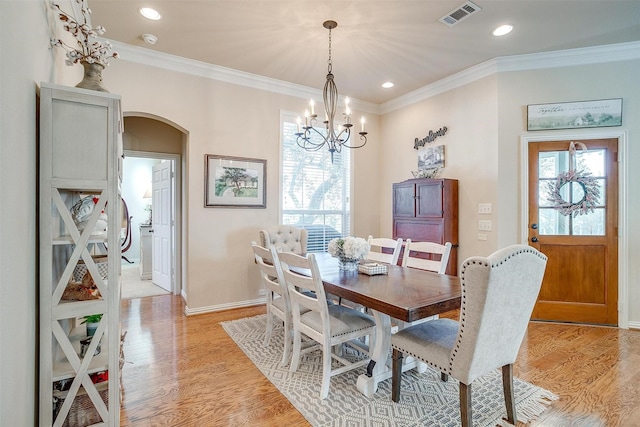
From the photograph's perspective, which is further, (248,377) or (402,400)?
(248,377)

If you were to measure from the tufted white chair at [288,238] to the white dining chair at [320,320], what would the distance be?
149 centimetres

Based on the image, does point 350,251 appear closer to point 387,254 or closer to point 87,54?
point 387,254

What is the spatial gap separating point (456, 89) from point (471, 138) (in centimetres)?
72

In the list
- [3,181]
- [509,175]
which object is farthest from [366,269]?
[509,175]

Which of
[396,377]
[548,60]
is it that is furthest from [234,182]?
[548,60]

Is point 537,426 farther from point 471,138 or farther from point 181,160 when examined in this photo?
point 181,160

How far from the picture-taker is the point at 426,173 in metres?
4.39

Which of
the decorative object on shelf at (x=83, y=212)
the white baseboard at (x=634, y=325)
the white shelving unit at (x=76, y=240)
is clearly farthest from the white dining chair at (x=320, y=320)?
the white baseboard at (x=634, y=325)

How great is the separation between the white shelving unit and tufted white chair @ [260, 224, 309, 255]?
225 cm

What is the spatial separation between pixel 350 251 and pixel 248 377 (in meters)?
1.22

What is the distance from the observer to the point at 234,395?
2.12 m

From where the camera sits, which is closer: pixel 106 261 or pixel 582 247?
pixel 106 261

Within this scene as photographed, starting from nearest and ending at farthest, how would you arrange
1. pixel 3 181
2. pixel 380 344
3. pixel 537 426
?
pixel 3 181 < pixel 537 426 < pixel 380 344

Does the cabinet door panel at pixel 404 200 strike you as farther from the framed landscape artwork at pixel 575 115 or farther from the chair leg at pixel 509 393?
the chair leg at pixel 509 393
